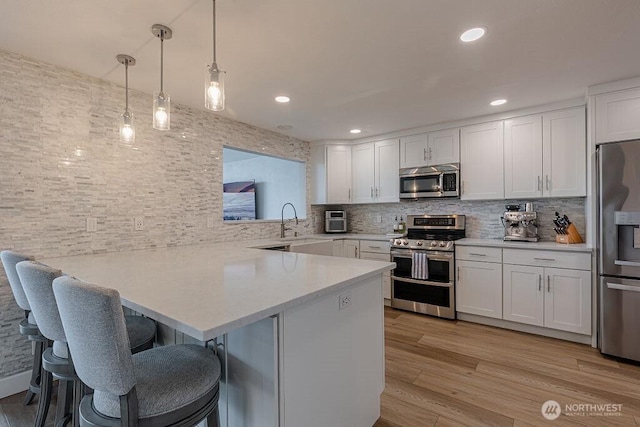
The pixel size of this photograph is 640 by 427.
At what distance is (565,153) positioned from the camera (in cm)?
307

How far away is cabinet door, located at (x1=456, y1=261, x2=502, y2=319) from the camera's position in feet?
10.6

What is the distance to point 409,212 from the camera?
441 cm

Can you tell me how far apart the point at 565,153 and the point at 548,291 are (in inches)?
55.3

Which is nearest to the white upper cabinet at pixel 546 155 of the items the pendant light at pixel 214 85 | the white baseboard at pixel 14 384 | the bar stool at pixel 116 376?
the pendant light at pixel 214 85

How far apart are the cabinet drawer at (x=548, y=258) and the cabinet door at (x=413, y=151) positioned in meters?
1.52

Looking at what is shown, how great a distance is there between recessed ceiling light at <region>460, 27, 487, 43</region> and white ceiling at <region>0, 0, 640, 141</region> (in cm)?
5

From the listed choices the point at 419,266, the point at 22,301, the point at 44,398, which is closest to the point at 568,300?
the point at 419,266

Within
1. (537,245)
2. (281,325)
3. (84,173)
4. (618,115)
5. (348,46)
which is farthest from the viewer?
(537,245)

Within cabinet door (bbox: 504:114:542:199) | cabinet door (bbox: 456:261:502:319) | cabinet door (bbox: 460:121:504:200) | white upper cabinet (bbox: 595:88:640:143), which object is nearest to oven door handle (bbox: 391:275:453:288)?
cabinet door (bbox: 456:261:502:319)

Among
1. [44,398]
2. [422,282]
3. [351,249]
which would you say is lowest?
[44,398]

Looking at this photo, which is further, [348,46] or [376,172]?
[376,172]

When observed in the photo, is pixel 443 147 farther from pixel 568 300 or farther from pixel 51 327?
pixel 51 327

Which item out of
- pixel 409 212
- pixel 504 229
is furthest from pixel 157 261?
pixel 504 229

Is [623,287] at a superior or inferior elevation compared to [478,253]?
inferior
